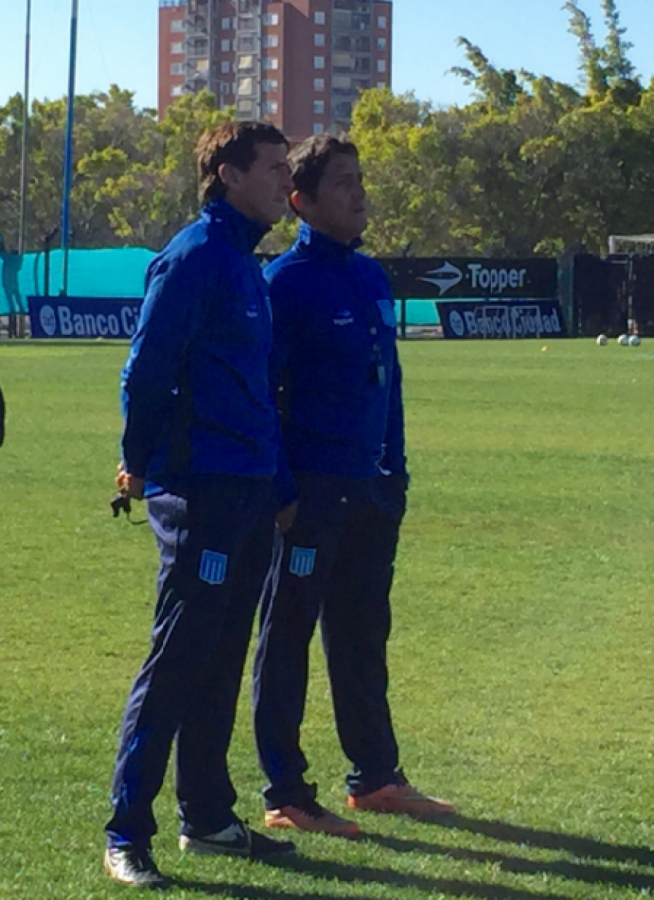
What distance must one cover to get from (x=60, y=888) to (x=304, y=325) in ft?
5.78

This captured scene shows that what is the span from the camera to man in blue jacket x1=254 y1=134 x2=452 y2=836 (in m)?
5.02

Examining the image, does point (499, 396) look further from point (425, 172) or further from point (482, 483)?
point (425, 172)

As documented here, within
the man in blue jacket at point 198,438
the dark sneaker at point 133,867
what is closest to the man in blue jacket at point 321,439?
→ the man in blue jacket at point 198,438

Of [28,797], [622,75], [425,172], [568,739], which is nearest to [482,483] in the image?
[568,739]

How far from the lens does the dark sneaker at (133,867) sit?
4449mm

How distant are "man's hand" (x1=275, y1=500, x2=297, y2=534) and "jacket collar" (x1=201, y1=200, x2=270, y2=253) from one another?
2.52 ft

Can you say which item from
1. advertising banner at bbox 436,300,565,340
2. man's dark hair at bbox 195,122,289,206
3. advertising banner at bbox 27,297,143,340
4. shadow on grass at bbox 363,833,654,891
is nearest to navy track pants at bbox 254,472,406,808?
shadow on grass at bbox 363,833,654,891

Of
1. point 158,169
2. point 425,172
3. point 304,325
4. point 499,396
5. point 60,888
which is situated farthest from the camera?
point 158,169

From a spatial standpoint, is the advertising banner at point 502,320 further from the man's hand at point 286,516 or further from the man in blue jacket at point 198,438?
the man in blue jacket at point 198,438

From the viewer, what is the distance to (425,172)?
64.9 m

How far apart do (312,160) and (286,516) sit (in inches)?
42.7

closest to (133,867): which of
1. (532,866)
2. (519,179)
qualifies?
(532,866)

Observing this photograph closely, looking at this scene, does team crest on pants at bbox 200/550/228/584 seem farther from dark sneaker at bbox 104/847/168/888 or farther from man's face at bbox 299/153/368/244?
man's face at bbox 299/153/368/244

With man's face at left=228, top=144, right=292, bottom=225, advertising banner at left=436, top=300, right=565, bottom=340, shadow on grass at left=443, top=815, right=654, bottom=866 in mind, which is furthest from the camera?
advertising banner at left=436, top=300, right=565, bottom=340
